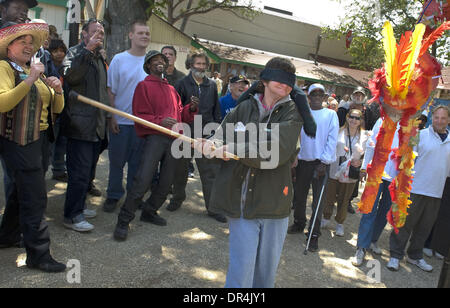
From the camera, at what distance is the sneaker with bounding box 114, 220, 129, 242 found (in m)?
4.23

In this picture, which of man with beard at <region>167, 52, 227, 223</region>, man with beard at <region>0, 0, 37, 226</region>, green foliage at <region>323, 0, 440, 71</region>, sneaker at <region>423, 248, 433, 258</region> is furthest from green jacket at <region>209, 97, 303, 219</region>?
green foliage at <region>323, 0, 440, 71</region>

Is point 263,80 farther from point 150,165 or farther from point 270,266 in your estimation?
point 150,165

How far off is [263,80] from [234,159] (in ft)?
2.11

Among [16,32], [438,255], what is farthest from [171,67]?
[438,255]

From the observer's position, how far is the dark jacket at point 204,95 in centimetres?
539

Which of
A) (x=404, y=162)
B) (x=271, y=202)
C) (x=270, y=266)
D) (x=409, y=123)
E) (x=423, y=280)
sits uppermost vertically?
(x=409, y=123)

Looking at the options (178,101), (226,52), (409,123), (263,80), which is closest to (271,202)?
(263,80)

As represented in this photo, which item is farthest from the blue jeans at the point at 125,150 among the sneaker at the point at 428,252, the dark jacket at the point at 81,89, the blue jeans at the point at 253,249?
the sneaker at the point at 428,252

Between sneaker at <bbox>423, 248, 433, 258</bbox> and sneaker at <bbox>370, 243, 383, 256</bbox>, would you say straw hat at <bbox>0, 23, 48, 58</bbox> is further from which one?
sneaker at <bbox>423, 248, 433, 258</bbox>

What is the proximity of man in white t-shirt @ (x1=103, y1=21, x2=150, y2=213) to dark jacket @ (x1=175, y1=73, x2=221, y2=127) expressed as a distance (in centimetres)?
66

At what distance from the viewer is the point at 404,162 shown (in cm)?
374

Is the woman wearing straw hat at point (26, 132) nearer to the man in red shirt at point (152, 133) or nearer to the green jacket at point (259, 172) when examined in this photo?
the man in red shirt at point (152, 133)

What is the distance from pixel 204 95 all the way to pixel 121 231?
7.61ft

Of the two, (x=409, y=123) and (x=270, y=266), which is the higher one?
(x=409, y=123)
